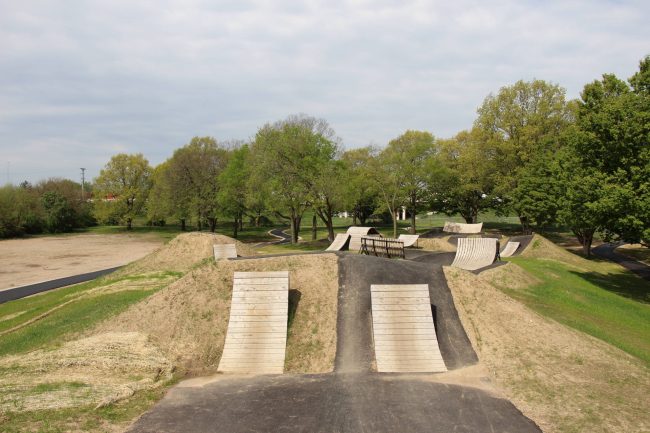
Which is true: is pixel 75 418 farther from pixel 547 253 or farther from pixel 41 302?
pixel 547 253

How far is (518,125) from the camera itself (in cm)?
5256

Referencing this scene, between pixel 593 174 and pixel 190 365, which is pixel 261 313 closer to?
pixel 190 365

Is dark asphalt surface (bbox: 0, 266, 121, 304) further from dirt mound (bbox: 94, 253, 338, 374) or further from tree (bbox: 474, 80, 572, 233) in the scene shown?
tree (bbox: 474, 80, 572, 233)

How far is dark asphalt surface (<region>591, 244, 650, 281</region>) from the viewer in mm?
34719

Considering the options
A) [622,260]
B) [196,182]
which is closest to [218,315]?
[622,260]

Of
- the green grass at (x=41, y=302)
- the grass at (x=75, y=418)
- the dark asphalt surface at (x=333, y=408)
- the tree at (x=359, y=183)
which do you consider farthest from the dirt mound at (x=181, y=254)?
the grass at (x=75, y=418)

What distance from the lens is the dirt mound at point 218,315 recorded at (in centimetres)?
1414

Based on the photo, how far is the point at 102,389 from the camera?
11.3 meters

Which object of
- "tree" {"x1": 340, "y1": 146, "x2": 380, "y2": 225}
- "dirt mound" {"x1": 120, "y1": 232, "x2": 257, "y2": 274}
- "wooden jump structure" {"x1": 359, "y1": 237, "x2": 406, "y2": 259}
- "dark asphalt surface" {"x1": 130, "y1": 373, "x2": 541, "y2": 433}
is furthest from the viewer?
"tree" {"x1": 340, "y1": 146, "x2": 380, "y2": 225}

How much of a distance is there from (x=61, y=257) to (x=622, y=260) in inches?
2307

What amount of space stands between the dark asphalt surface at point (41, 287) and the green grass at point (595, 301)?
96.7ft

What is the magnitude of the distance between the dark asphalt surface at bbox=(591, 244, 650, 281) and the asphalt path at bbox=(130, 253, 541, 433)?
95.7 feet

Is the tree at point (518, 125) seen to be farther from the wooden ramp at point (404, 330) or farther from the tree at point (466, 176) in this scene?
the wooden ramp at point (404, 330)

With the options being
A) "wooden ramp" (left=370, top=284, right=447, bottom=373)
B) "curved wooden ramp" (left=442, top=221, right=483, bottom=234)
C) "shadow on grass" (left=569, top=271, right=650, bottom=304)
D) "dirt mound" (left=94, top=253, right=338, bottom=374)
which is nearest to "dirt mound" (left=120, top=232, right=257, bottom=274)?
"dirt mound" (left=94, top=253, right=338, bottom=374)
